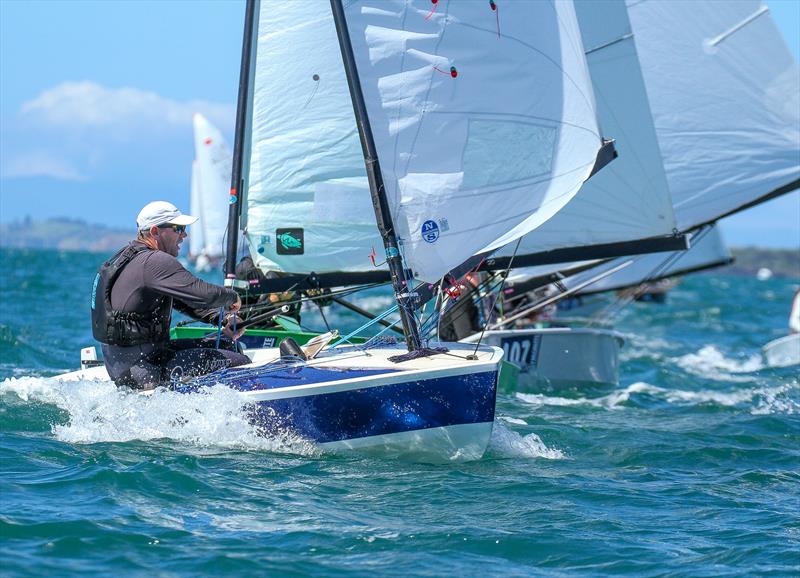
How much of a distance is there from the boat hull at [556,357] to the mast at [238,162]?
2793 mm

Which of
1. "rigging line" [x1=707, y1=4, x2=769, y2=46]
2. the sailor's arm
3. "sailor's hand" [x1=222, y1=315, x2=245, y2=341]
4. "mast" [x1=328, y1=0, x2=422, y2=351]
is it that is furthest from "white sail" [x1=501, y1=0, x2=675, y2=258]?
the sailor's arm

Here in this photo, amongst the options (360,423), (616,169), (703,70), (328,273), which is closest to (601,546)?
(360,423)

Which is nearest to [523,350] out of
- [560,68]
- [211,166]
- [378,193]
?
[560,68]

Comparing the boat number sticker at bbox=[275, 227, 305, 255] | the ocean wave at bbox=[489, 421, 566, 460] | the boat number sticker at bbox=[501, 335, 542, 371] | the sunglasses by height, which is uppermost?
the sunglasses

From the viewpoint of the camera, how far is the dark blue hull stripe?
6121mm

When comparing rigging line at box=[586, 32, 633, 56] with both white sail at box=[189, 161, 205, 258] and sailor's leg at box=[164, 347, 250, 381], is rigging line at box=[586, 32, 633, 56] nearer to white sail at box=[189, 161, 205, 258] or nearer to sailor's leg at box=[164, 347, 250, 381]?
sailor's leg at box=[164, 347, 250, 381]

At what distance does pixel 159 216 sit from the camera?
659 cm

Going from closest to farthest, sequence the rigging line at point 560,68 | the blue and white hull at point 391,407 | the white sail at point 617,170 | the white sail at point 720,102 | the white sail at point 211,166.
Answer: the blue and white hull at point 391,407 < the rigging line at point 560,68 < the white sail at point 617,170 < the white sail at point 720,102 < the white sail at point 211,166

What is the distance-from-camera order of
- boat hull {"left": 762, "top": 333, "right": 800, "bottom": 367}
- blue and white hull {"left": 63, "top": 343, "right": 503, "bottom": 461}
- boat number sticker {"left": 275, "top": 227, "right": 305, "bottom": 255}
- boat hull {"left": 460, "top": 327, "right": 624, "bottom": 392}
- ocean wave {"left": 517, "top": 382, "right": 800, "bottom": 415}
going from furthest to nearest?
boat hull {"left": 762, "top": 333, "right": 800, "bottom": 367} < boat hull {"left": 460, "top": 327, "right": 624, "bottom": 392} < ocean wave {"left": 517, "top": 382, "right": 800, "bottom": 415} < boat number sticker {"left": 275, "top": 227, "right": 305, "bottom": 255} < blue and white hull {"left": 63, "top": 343, "right": 503, "bottom": 461}

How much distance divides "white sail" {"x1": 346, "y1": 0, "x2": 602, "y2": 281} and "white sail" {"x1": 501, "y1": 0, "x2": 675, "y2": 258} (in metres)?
1.76

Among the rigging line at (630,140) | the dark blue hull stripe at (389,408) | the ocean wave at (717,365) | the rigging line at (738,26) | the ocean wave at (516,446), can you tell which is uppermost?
the rigging line at (738,26)

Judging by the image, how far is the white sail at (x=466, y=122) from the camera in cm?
704

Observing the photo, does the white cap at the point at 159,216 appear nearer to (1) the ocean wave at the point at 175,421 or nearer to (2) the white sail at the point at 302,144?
(1) the ocean wave at the point at 175,421

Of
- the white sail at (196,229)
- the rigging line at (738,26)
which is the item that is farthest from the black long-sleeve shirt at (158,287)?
the white sail at (196,229)
